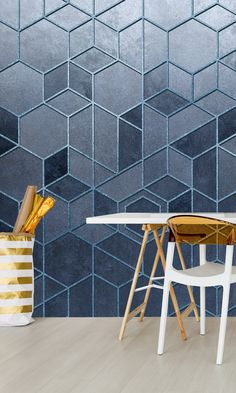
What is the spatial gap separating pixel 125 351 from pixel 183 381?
2.26ft

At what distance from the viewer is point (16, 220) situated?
16.1ft

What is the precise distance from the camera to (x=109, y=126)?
199 inches

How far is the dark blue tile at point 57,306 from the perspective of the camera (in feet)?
16.6

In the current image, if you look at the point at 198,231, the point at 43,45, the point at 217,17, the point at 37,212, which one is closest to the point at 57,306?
the point at 37,212

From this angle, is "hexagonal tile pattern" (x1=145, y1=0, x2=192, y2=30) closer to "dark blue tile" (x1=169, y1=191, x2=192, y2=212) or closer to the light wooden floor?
"dark blue tile" (x1=169, y1=191, x2=192, y2=212)

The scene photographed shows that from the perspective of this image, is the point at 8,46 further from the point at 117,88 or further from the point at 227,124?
the point at 227,124

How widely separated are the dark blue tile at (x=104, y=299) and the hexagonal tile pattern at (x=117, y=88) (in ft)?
3.82

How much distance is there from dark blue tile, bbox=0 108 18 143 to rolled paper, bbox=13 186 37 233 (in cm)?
53

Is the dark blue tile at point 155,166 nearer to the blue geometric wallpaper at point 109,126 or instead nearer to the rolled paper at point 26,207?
the blue geometric wallpaper at point 109,126

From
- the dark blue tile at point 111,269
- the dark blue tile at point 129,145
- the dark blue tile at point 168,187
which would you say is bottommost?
the dark blue tile at point 111,269

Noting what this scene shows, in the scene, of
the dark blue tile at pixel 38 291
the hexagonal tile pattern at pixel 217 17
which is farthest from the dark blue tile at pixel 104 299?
the hexagonal tile pattern at pixel 217 17

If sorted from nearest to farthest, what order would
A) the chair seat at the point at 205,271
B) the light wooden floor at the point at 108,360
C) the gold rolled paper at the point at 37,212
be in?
the light wooden floor at the point at 108,360, the chair seat at the point at 205,271, the gold rolled paper at the point at 37,212

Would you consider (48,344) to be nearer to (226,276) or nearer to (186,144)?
(226,276)

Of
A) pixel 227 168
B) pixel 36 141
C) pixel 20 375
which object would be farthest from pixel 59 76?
pixel 20 375
